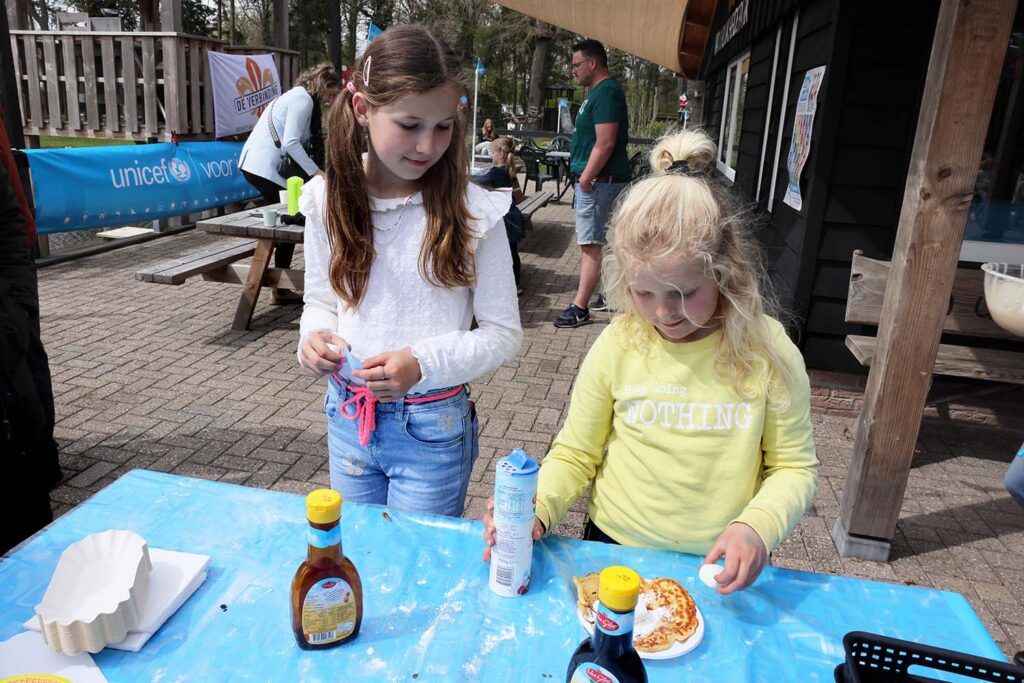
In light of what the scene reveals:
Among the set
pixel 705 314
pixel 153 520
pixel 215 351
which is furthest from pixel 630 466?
pixel 215 351

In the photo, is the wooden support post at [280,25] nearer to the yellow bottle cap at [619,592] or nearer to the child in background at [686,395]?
the child in background at [686,395]

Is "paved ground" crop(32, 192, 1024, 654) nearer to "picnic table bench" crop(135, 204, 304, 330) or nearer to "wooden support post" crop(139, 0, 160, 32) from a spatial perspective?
"picnic table bench" crop(135, 204, 304, 330)

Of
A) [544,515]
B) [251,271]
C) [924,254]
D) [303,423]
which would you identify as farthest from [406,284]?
[251,271]

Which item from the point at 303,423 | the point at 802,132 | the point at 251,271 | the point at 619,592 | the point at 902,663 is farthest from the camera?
the point at 251,271

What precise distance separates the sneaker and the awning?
6.67 feet

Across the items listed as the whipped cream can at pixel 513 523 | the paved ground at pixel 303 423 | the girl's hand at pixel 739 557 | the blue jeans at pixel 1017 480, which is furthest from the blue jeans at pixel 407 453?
the blue jeans at pixel 1017 480

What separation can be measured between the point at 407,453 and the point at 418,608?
1.57 ft

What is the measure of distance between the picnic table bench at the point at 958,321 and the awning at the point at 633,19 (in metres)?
1.66

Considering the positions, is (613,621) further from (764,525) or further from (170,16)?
(170,16)

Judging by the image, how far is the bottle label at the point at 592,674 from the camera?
942 mm

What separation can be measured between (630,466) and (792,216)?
3.62m

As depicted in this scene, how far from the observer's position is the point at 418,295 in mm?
1650

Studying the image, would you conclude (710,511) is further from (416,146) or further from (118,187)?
(118,187)

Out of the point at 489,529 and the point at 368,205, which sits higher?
the point at 368,205
